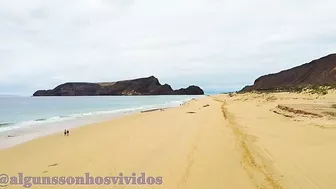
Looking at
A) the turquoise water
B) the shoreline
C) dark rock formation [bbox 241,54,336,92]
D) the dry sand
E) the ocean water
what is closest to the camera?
the dry sand

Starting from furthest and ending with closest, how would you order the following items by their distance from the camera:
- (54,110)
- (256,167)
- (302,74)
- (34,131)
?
(302,74)
(54,110)
(34,131)
(256,167)

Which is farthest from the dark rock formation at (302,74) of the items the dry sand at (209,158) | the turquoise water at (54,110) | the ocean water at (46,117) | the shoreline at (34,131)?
the dry sand at (209,158)

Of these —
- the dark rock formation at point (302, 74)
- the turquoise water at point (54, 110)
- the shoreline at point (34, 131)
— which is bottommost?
the shoreline at point (34, 131)

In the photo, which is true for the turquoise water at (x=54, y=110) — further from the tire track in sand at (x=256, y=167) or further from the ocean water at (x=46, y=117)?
the tire track in sand at (x=256, y=167)

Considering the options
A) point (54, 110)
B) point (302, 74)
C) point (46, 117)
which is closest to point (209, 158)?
point (46, 117)

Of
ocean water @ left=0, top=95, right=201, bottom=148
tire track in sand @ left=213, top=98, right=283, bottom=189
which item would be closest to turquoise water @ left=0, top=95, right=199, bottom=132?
ocean water @ left=0, top=95, right=201, bottom=148

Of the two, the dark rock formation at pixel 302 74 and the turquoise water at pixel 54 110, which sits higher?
the dark rock formation at pixel 302 74

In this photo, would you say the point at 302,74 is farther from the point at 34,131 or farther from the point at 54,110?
the point at 34,131

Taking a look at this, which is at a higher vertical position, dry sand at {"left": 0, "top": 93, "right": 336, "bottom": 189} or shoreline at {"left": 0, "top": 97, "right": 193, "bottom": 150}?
dry sand at {"left": 0, "top": 93, "right": 336, "bottom": 189}

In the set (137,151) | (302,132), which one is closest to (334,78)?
(302,132)

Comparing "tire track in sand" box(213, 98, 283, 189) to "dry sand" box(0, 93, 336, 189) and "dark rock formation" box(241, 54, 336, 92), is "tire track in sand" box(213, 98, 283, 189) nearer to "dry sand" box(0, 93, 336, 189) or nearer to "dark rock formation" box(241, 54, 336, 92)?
"dry sand" box(0, 93, 336, 189)

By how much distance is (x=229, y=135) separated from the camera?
11.0m

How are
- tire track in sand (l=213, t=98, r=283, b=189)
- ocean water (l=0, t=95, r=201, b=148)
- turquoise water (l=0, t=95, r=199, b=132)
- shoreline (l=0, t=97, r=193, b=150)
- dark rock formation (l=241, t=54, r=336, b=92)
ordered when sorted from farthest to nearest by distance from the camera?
dark rock formation (l=241, t=54, r=336, b=92) < turquoise water (l=0, t=95, r=199, b=132) < ocean water (l=0, t=95, r=201, b=148) < shoreline (l=0, t=97, r=193, b=150) < tire track in sand (l=213, t=98, r=283, b=189)

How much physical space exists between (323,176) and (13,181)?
6.65 m
